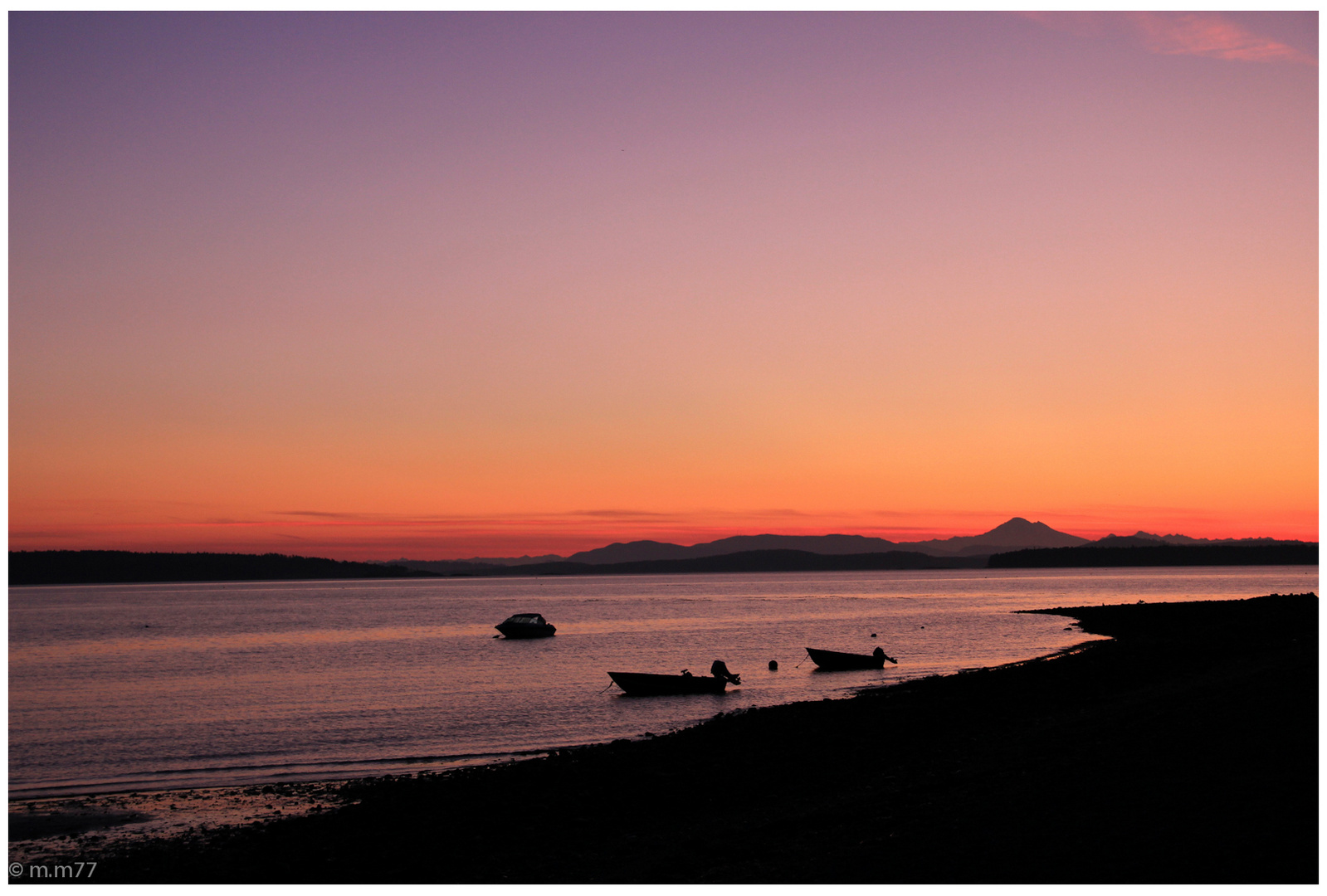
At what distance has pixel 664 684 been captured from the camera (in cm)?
3819

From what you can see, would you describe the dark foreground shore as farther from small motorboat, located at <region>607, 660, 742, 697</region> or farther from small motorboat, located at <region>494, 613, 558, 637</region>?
small motorboat, located at <region>494, 613, 558, 637</region>

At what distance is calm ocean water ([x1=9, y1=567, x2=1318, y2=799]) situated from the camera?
87.5 ft

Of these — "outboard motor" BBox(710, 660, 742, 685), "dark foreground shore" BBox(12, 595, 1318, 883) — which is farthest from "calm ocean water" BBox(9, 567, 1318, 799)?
"dark foreground shore" BBox(12, 595, 1318, 883)

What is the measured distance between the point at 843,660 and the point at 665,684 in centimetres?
1454

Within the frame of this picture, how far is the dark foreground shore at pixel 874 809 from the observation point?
10.7m

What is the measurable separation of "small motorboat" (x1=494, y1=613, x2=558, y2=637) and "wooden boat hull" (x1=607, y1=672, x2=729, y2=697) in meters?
37.0

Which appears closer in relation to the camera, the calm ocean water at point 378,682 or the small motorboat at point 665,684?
the calm ocean water at point 378,682

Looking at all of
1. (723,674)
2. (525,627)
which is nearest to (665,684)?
(723,674)

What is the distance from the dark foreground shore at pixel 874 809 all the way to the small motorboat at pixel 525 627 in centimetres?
5015

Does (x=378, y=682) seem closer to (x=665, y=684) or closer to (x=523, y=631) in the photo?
(x=665, y=684)

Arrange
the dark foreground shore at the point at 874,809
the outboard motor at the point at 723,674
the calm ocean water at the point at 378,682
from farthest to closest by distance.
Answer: the outboard motor at the point at 723,674, the calm ocean water at the point at 378,682, the dark foreground shore at the point at 874,809

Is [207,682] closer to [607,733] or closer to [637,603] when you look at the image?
[607,733]

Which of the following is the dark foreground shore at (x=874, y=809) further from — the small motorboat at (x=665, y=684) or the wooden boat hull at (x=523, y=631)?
the wooden boat hull at (x=523, y=631)

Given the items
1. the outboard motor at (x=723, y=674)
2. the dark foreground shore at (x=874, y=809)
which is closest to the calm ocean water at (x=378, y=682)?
the outboard motor at (x=723, y=674)
